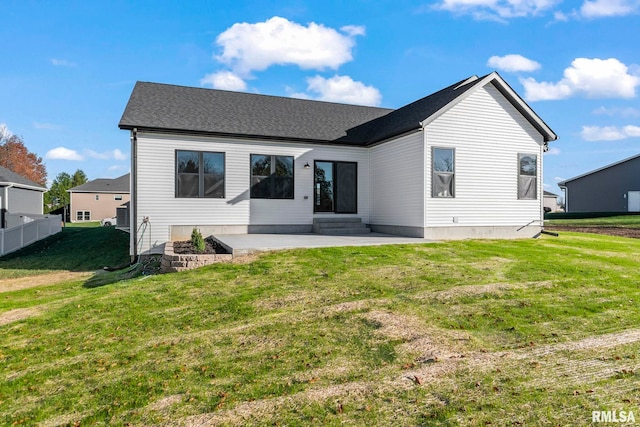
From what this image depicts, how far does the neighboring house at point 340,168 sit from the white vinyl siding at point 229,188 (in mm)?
34

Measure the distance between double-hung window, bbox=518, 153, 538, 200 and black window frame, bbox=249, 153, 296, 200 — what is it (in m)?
8.13

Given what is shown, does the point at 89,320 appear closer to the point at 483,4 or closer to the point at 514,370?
the point at 514,370

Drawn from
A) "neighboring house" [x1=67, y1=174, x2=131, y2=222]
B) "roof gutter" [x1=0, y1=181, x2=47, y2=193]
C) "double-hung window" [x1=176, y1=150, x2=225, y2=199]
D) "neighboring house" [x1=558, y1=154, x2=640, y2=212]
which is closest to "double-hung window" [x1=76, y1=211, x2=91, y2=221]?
"neighboring house" [x1=67, y1=174, x2=131, y2=222]

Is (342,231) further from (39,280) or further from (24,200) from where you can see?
(24,200)

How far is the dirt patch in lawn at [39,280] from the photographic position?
10660mm

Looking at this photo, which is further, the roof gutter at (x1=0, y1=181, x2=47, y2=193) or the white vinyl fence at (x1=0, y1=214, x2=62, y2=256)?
the roof gutter at (x1=0, y1=181, x2=47, y2=193)

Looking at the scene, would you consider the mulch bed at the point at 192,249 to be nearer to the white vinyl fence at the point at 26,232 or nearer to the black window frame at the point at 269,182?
the black window frame at the point at 269,182

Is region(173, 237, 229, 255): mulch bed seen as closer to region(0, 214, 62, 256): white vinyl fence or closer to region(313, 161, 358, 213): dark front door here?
region(313, 161, 358, 213): dark front door

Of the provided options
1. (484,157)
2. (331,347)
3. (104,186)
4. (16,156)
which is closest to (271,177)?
(484,157)

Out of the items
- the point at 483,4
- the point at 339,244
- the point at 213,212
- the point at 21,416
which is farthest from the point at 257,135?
the point at 21,416

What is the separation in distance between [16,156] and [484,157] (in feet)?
211

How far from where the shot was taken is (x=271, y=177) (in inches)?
542

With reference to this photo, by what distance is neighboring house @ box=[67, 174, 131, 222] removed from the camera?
153ft

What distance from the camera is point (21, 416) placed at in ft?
11.2
